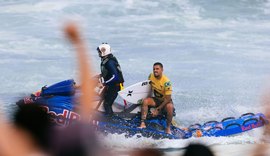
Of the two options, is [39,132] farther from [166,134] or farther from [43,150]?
[166,134]

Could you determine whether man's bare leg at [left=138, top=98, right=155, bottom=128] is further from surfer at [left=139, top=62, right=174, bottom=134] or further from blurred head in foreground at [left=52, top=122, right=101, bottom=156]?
blurred head in foreground at [left=52, top=122, right=101, bottom=156]

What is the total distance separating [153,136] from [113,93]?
77 centimetres

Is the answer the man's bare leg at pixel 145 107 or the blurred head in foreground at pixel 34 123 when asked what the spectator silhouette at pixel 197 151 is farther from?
the man's bare leg at pixel 145 107

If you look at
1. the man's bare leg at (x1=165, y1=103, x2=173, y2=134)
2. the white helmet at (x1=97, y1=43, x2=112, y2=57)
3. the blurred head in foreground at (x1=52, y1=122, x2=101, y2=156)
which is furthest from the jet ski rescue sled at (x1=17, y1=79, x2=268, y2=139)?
the blurred head in foreground at (x1=52, y1=122, x2=101, y2=156)

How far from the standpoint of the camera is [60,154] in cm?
198

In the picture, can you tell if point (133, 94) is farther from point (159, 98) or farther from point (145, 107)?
point (159, 98)

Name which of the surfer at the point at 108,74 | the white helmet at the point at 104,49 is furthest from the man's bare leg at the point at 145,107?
the white helmet at the point at 104,49

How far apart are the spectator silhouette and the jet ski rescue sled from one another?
5.75 meters

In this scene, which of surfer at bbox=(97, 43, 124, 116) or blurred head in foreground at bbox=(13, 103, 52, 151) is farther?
surfer at bbox=(97, 43, 124, 116)

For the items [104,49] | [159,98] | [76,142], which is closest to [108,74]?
[104,49]

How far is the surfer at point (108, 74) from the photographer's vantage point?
8398 mm

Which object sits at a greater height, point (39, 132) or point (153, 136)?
point (153, 136)

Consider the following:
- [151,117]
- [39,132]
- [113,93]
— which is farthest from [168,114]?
[39,132]

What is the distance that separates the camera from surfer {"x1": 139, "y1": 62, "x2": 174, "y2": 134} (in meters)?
8.49
